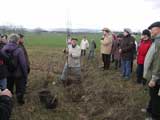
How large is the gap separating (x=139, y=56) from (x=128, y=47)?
35.2 inches

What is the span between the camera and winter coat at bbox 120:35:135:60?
11.2 metres

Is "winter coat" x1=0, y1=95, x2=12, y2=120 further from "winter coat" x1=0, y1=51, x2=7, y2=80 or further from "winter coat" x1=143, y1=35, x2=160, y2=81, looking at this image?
"winter coat" x1=0, y1=51, x2=7, y2=80

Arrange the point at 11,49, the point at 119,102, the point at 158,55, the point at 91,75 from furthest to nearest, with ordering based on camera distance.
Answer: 1. the point at 91,75
2. the point at 119,102
3. the point at 11,49
4. the point at 158,55

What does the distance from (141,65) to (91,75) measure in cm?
298

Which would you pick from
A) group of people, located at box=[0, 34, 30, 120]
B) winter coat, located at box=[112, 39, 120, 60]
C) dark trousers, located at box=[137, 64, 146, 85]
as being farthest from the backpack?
winter coat, located at box=[112, 39, 120, 60]

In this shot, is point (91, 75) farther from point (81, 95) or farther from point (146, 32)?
point (146, 32)

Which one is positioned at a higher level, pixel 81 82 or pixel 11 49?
pixel 11 49

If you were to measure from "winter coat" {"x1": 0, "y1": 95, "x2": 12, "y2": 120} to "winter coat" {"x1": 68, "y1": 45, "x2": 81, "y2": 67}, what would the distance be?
25.3ft

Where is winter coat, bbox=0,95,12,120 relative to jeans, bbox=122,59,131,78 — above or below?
above

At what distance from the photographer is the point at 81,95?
33.0 feet

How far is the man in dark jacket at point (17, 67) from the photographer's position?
806 cm

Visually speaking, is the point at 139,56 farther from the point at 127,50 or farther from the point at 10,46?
the point at 10,46

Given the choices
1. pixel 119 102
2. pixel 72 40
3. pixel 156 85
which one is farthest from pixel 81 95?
pixel 156 85

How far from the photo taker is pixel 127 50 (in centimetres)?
1121
